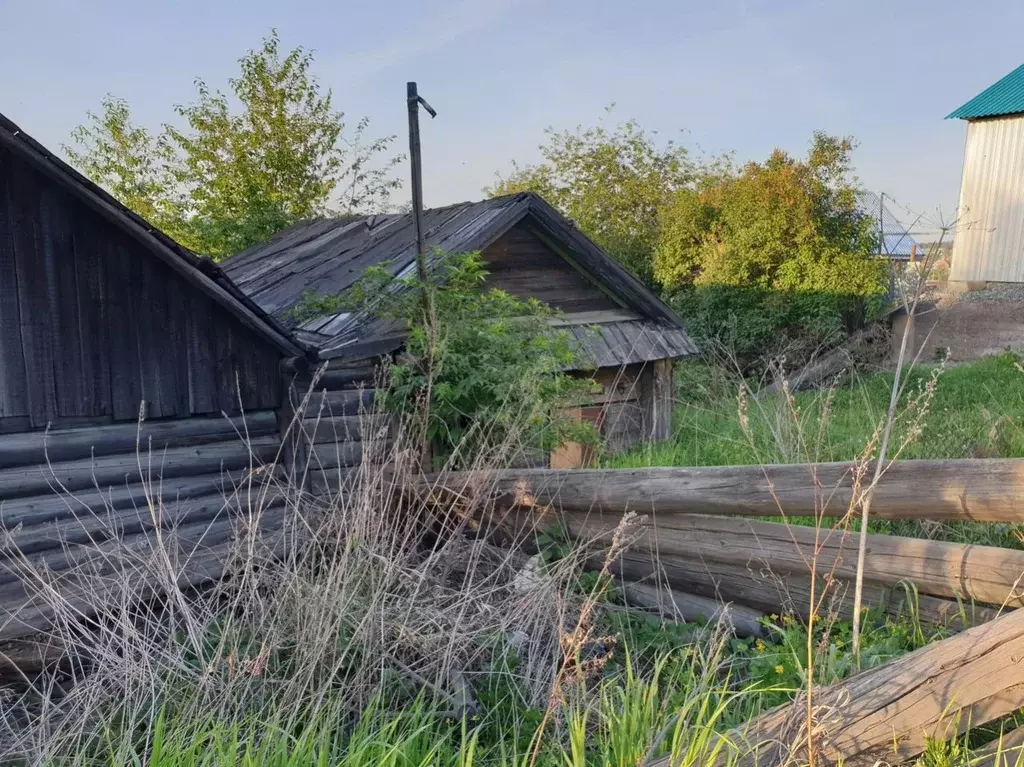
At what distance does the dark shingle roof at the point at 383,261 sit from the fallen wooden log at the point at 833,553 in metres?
2.86

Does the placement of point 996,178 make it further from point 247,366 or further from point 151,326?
point 151,326

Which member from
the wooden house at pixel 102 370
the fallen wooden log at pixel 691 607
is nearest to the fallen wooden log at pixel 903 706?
the fallen wooden log at pixel 691 607

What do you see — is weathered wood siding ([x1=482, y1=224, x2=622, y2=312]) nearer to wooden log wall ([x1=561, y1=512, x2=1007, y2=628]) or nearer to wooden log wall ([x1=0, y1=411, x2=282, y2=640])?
wooden log wall ([x1=0, y1=411, x2=282, y2=640])

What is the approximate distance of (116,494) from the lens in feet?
17.4

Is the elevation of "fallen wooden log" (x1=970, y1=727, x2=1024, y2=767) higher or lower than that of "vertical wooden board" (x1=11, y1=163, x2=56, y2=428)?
lower

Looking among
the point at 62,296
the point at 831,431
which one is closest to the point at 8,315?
the point at 62,296

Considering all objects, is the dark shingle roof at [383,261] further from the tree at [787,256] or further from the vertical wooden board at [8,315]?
the tree at [787,256]

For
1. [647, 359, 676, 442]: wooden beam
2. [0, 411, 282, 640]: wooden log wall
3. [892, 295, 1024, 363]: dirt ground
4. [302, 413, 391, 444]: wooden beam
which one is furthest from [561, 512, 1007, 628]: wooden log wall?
[892, 295, 1024, 363]: dirt ground

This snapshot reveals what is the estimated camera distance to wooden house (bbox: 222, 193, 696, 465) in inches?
327

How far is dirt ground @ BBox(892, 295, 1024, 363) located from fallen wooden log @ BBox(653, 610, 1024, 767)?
16031 millimetres

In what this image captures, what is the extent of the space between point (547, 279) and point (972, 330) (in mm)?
13526

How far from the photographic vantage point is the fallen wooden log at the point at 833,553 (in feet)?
11.1

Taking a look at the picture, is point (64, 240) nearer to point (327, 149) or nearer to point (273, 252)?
point (273, 252)

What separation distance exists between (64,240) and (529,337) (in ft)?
12.0
